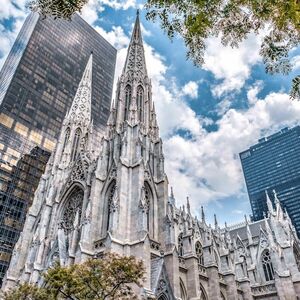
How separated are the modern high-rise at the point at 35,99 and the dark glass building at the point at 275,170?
262 feet

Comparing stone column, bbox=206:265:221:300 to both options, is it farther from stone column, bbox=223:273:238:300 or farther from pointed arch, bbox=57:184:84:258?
pointed arch, bbox=57:184:84:258

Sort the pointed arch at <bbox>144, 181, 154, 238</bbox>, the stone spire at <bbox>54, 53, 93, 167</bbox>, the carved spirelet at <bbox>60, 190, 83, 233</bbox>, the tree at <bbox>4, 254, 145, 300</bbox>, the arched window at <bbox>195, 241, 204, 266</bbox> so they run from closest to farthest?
1. the tree at <bbox>4, 254, 145, 300</bbox>
2. the pointed arch at <bbox>144, 181, 154, 238</bbox>
3. the arched window at <bbox>195, 241, 204, 266</bbox>
4. the carved spirelet at <bbox>60, 190, 83, 233</bbox>
5. the stone spire at <bbox>54, 53, 93, 167</bbox>

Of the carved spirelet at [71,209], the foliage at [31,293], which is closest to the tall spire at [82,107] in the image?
the carved spirelet at [71,209]

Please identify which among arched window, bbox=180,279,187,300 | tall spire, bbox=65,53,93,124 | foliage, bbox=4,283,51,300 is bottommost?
foliage, bbox=4,283,51,300

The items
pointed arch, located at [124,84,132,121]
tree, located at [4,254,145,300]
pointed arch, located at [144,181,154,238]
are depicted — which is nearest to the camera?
tree, located at [4,254,145,300]

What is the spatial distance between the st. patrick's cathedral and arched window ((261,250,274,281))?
0.40ft

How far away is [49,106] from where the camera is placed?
2537 inches

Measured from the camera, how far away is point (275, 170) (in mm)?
125562

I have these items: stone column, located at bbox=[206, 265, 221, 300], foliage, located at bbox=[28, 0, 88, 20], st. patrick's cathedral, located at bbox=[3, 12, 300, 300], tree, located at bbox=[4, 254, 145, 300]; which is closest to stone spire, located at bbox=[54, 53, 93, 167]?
st. patrick's cathedral, located at bbox=[3, 12, 300, 300]

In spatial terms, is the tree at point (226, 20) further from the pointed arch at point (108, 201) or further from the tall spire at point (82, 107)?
the tall spire at point (82, 107)

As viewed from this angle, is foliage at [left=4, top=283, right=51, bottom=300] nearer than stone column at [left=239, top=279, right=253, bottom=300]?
Yes

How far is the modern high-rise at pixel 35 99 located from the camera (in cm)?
4916

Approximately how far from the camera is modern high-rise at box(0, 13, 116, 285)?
49.2 metres

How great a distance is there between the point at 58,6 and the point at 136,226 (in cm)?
1814
